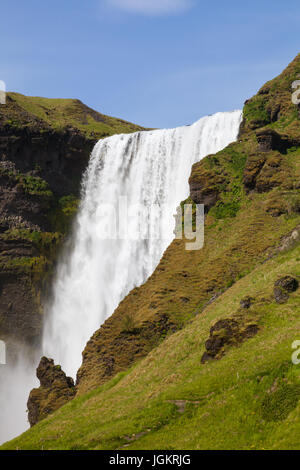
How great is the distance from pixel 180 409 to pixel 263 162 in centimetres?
2419

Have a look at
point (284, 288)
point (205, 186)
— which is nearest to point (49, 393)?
point (284, 288)

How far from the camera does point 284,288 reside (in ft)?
78.4

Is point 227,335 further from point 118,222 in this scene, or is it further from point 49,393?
point 118,222

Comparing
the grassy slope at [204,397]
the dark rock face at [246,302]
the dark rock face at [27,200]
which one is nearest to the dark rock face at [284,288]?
the grassy slope at [204,397]

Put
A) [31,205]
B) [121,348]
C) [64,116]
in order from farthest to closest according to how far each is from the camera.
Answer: [64,116], [31,205], [121,348]

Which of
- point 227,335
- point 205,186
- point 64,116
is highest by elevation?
point 64,116

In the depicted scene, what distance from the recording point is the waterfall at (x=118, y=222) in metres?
51.3

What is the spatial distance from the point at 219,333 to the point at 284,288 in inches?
137

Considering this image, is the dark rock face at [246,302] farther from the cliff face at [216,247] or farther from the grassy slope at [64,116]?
the grassy slope at [64,116]

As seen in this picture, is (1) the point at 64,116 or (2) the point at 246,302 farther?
(1) the point at 64,116

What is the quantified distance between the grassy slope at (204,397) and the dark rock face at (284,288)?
11.5 inches

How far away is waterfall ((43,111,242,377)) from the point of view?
51.3m

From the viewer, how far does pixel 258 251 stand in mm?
34188
